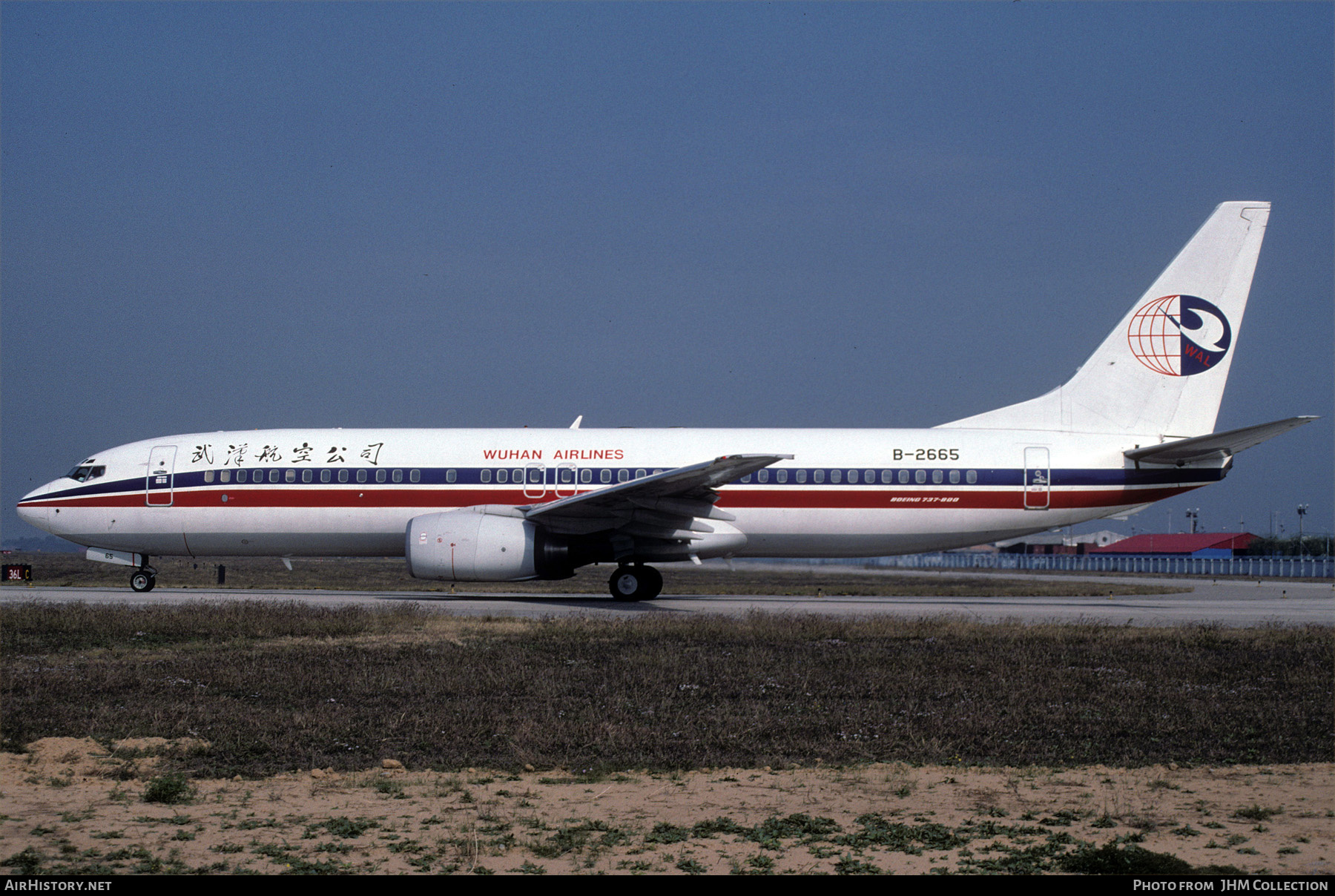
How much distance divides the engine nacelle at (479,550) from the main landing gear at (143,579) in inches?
309

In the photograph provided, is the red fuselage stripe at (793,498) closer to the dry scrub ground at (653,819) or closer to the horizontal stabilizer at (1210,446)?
the horizontal stabilizer at (1210,446)

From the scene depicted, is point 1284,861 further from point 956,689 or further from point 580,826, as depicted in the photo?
point 956,689

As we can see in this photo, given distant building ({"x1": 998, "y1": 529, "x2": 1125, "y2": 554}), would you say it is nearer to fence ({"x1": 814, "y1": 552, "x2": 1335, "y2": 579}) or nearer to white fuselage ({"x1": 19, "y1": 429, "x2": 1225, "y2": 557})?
fence ({"x1": 814, "y1": 552, "x2": 1335, "y2": 579})

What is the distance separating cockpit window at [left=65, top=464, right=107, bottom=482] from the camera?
2375 centimetres

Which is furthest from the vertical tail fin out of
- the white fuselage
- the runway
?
the runway

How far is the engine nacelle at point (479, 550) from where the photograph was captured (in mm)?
19812

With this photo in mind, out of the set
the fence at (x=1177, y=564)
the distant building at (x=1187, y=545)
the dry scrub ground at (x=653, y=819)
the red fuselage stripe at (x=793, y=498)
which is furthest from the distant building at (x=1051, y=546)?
the dry scrub ground at (x=653, y=819)

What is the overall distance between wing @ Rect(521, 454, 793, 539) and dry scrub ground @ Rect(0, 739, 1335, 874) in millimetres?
12650

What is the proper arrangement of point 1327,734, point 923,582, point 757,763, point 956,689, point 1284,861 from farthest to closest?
point 923,582 → point 956,689 → point 1327,734 → point 757,763 → point 1284,861

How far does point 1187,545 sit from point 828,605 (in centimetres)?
9146

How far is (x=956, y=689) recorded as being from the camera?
10.6 m

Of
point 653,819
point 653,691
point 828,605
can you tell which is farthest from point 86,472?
point 653,819
